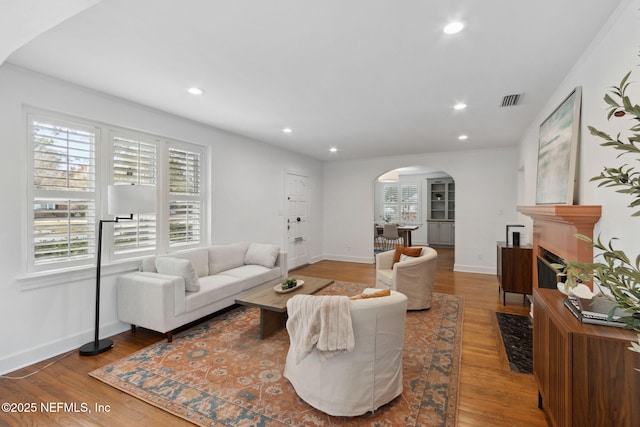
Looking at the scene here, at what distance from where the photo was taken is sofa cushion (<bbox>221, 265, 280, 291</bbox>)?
13.0ft

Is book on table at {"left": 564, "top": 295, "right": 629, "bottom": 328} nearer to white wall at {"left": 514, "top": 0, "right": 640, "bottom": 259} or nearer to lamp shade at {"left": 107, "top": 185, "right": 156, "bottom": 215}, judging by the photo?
white wall at {"left": 514, "top": 0, "right": 640, "bottom": 259}

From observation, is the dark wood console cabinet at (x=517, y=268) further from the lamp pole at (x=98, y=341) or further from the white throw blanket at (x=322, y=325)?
the lamp pole at (x=98, y=341)

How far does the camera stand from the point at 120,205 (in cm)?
282

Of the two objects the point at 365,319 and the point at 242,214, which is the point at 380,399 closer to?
the point at 365,319

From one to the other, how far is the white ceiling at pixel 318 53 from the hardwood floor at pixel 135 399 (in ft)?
8.04

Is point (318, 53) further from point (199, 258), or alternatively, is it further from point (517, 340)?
point (517, 340)

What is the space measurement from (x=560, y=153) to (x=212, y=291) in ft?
12.6

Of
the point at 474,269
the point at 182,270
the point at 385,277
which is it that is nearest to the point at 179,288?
the point at 182,270

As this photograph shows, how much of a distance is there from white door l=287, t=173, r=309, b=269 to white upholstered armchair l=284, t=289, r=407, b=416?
175 inches

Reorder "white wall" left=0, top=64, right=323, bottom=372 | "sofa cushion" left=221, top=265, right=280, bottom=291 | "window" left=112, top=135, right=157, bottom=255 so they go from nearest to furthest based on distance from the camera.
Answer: "white wall" left=0, top=64, right=323, bottom=372 → "window" left=112, top=135, right=157, bottom=255 → "sofa cushion" left=221, top=265, right=280, bottom=291

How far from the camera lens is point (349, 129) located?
459 centimetres

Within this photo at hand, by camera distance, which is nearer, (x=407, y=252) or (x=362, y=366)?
(x=362, y=366)

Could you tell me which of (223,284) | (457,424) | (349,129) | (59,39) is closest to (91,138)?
(59,39)

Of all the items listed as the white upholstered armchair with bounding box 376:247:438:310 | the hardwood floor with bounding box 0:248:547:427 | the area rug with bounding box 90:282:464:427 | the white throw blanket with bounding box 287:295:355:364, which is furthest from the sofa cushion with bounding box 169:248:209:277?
the white upholstered armchair with bounding box 376:247:438:310
